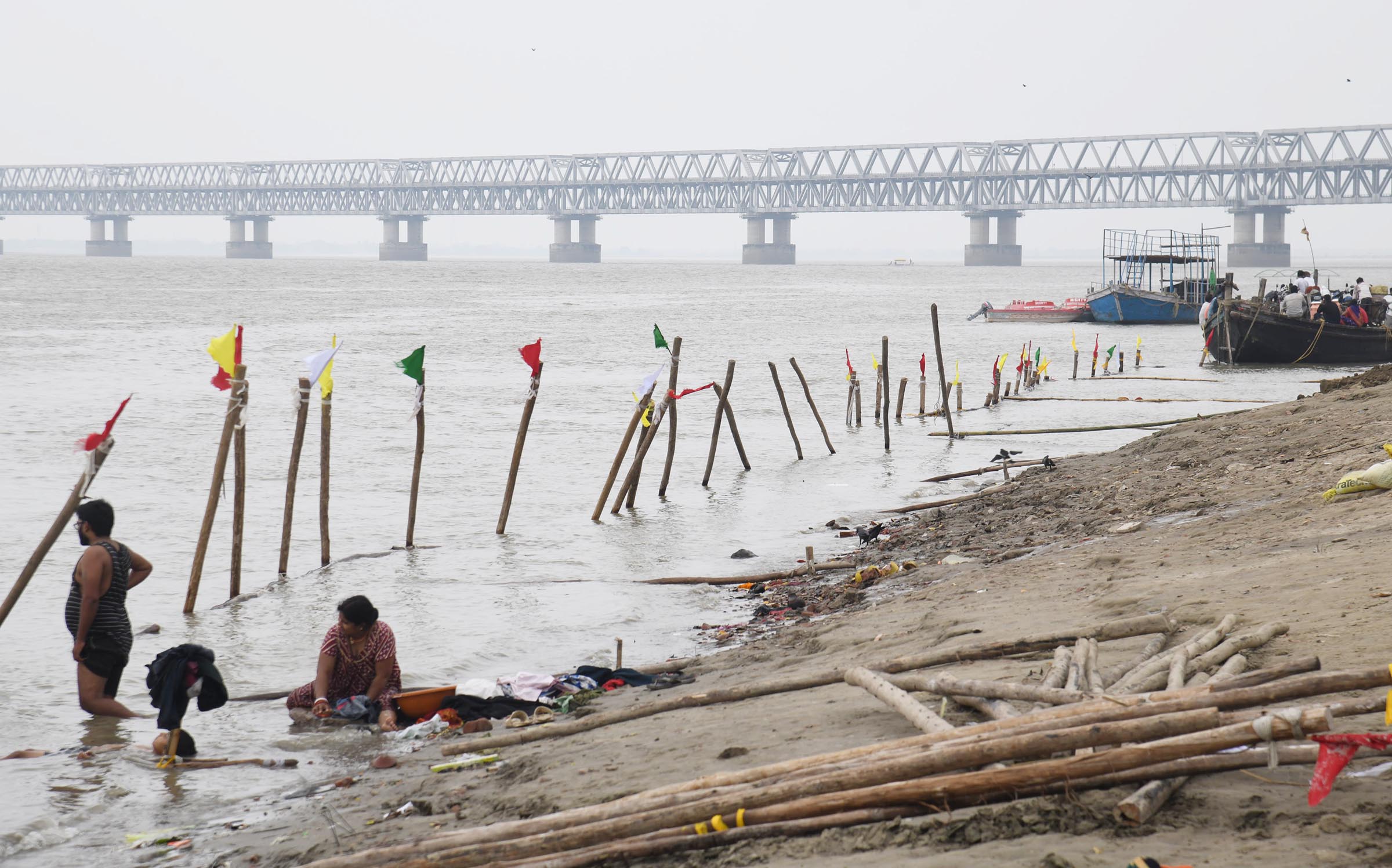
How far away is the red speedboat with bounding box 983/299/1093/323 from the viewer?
183 ft

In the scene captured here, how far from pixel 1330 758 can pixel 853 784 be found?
1.39 metres

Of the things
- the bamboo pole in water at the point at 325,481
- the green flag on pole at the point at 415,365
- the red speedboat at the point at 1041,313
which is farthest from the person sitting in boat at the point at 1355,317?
the bamboo pole in water at the point at 325,481

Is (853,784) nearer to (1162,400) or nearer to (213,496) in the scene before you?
(213,496)

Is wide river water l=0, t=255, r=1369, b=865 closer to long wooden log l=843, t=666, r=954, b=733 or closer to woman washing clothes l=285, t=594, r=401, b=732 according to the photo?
woman washing clothes l=285, t=594, r=401, b=732

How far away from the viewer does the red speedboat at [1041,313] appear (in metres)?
55.8

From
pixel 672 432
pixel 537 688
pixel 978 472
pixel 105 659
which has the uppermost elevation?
pixel 672 432

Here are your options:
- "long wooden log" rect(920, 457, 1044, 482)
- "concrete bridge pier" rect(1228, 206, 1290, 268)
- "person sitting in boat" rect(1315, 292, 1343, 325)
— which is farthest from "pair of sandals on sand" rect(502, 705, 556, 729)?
"concrete bridge pier" rect(1228, 206, 1290, 268)

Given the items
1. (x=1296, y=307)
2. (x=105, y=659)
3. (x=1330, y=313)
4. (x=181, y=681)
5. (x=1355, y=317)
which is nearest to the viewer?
(x=181, y=681)

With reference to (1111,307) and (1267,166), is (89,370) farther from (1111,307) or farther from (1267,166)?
(1267,166)

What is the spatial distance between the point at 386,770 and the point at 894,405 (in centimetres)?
2171

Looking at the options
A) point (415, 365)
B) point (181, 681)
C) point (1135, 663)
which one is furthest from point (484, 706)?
point (415, 365)

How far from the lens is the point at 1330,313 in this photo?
30641 mm

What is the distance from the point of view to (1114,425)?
20.6m

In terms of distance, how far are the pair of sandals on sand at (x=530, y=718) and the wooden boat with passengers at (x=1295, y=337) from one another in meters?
28.0
